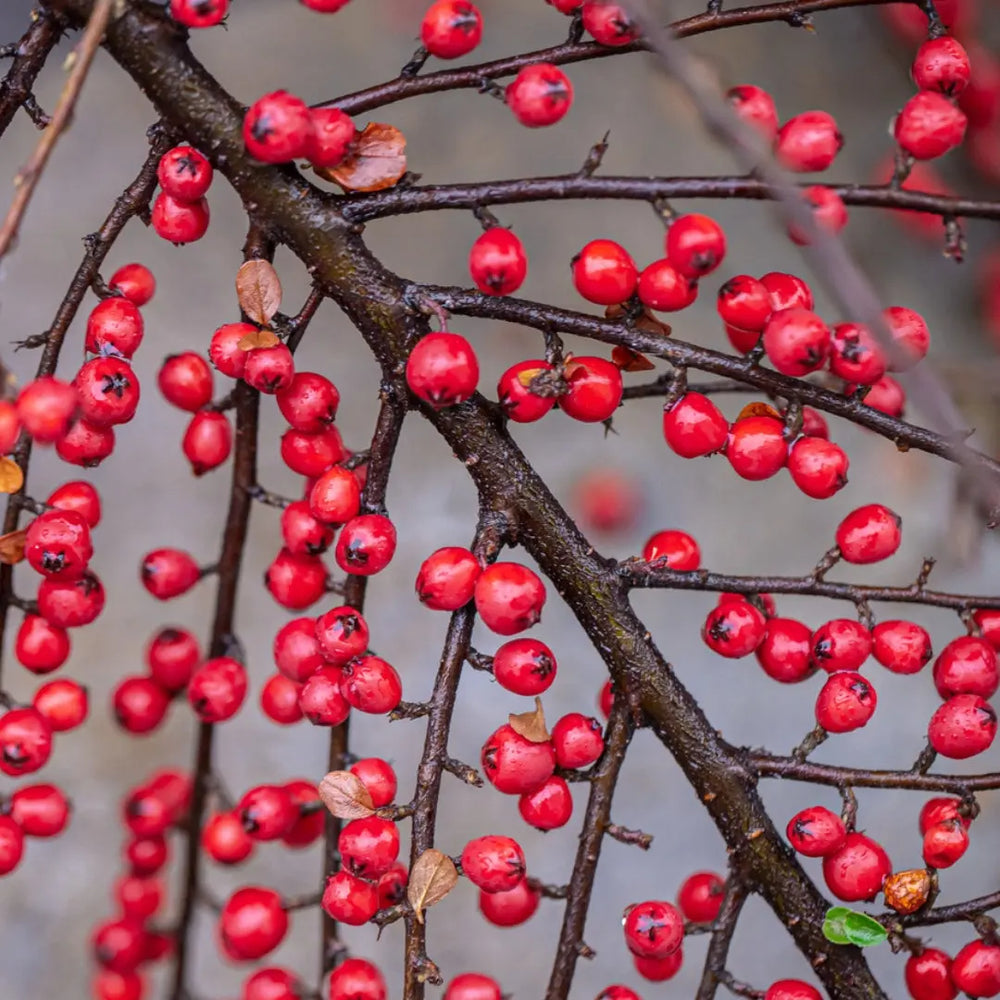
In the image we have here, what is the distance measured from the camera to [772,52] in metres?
1.39

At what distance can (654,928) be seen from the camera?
587 mm

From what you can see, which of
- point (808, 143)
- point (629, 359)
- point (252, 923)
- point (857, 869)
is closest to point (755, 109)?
point (808, 143)

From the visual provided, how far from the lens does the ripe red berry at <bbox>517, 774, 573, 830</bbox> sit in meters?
0.59

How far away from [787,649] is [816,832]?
0.10m

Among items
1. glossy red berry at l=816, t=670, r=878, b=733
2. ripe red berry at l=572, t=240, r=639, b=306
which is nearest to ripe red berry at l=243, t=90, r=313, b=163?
ripe red berry at l=572, t=240, r=639, b=306

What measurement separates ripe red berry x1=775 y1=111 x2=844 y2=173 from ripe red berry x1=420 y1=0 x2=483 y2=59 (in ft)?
0.50

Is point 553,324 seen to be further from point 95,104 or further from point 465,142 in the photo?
point 95,104

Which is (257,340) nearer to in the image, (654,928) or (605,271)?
(605,271)

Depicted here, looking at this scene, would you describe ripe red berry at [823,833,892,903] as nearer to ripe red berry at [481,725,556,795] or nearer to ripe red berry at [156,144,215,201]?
ripe red berry at [481,725,556,795]

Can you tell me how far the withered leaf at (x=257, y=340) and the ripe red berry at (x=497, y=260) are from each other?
4.1 inches

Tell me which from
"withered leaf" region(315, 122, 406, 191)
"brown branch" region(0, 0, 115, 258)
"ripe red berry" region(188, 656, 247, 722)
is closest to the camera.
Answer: "brown branch" region(0, 0, 115, 258)

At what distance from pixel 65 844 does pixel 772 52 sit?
1.23m

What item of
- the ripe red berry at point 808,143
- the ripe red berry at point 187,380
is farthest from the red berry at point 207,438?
the ripe red berry at point 808,143

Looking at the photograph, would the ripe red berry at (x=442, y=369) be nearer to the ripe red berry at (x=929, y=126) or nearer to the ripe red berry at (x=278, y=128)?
the ripe red berry at (x=278, y=128)
